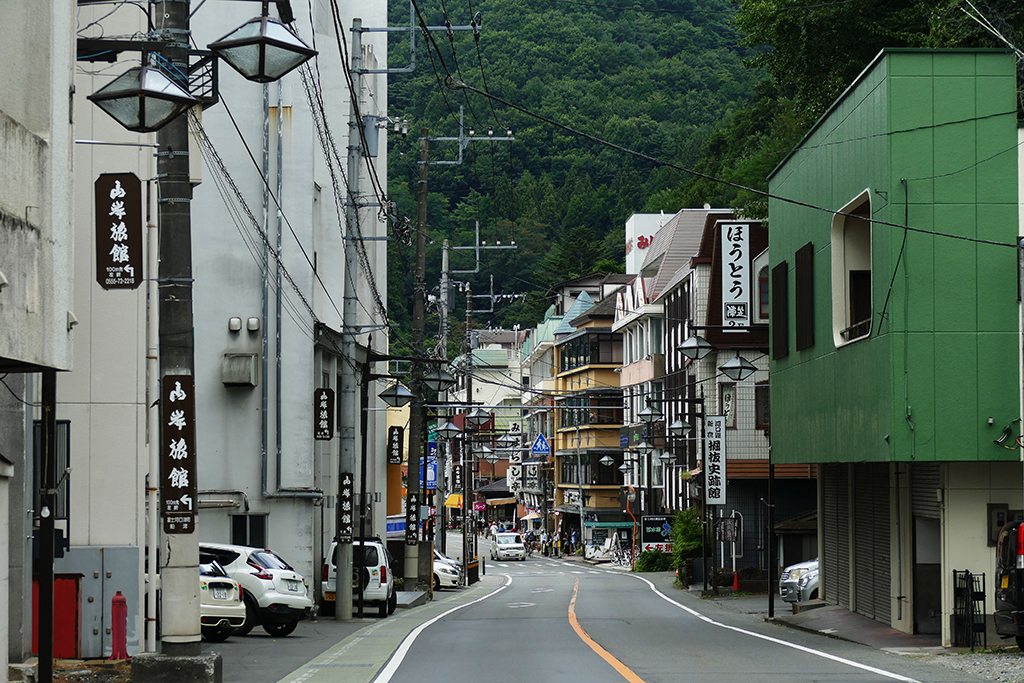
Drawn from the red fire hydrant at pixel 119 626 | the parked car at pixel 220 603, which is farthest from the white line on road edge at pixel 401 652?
the red fire hydrant at pixel 119 626

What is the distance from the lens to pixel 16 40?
11.0 m

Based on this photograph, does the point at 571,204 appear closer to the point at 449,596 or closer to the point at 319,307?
the point at 449,596

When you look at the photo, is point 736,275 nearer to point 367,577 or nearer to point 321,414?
point 321,414

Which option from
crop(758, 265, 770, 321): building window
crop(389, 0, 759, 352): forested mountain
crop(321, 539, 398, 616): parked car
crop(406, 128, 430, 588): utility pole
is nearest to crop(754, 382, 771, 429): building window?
crop(758, 265, 770, 321): building window

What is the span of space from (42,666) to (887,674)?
1017 cm

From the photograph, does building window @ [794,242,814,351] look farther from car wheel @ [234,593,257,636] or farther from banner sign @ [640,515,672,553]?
banner sign @ [640,515,672,553]

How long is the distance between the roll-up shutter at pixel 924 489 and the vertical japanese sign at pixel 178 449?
1370 cm

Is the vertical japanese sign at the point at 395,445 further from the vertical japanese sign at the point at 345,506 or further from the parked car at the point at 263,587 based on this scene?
the parked car at the point at 263,587

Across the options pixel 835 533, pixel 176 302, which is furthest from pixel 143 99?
pixel 835 533

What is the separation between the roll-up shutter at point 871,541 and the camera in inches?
1007

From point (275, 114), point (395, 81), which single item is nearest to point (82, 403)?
point (275, 114)

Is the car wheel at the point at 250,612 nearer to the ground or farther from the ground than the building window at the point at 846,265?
nearer to the ground

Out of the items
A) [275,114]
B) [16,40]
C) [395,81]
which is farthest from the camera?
[395,81]

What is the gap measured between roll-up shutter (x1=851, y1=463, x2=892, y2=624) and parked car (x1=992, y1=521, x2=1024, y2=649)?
656 cm
